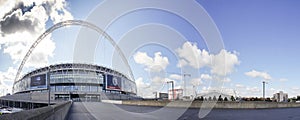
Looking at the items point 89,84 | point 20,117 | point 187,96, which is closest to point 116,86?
point 89,84

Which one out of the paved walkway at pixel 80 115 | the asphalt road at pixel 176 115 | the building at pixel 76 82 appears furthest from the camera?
the building at pixel 76 82

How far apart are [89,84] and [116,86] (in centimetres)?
1463

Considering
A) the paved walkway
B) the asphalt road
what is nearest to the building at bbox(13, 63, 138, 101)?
the paved walkway

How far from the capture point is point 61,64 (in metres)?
139

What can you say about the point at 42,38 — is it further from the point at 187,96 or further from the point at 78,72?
the point at 187,96

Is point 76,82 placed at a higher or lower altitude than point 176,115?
lower

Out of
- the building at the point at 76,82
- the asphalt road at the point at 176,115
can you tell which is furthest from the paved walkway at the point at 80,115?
the building at the point at 76,82

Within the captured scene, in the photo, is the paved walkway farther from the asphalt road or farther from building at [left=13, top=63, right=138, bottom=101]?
building at [left=13, top=63, right=138, bottom=101]

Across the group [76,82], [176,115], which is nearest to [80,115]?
[176,115]

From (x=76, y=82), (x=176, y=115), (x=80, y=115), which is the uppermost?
(x=176, y=115)

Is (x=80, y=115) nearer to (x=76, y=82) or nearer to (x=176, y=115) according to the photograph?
(x=176, y=115)

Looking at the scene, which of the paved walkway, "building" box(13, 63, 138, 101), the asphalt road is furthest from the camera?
"building" box(13, 63, 138, 101)

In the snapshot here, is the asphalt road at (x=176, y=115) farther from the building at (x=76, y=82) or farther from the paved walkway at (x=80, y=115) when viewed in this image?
the building at (x=76, y=82)

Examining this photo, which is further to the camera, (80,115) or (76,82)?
(76,82)
